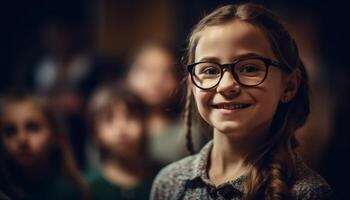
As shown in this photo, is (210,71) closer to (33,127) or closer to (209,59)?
(209,59)

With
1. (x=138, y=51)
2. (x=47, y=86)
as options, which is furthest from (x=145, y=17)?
(x=47, y=86)

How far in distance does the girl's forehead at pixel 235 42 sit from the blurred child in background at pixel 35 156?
478 millimetres

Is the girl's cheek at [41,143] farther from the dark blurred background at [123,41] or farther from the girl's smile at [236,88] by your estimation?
the girl's smile at [236,88]

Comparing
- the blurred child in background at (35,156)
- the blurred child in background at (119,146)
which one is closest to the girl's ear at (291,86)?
the blurred child in background at (119,146)

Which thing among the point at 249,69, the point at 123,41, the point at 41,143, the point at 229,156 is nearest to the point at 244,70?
the point at 249,69

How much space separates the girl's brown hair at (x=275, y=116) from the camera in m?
0.67

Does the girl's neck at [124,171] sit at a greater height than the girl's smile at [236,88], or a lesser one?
lesser

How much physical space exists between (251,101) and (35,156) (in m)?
0.53

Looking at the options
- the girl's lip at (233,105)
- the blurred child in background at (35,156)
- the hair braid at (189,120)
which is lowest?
the blurred child in background at (35,156)

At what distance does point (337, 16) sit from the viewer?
128 centimetres

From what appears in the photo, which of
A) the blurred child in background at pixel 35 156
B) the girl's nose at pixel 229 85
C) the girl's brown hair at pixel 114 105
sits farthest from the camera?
the girl's brown hair at pixel 114 105

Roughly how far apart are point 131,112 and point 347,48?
0.55 m

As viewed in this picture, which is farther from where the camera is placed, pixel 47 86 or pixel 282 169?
pixel 47 86

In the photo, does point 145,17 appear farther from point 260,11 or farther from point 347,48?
point 260,11
